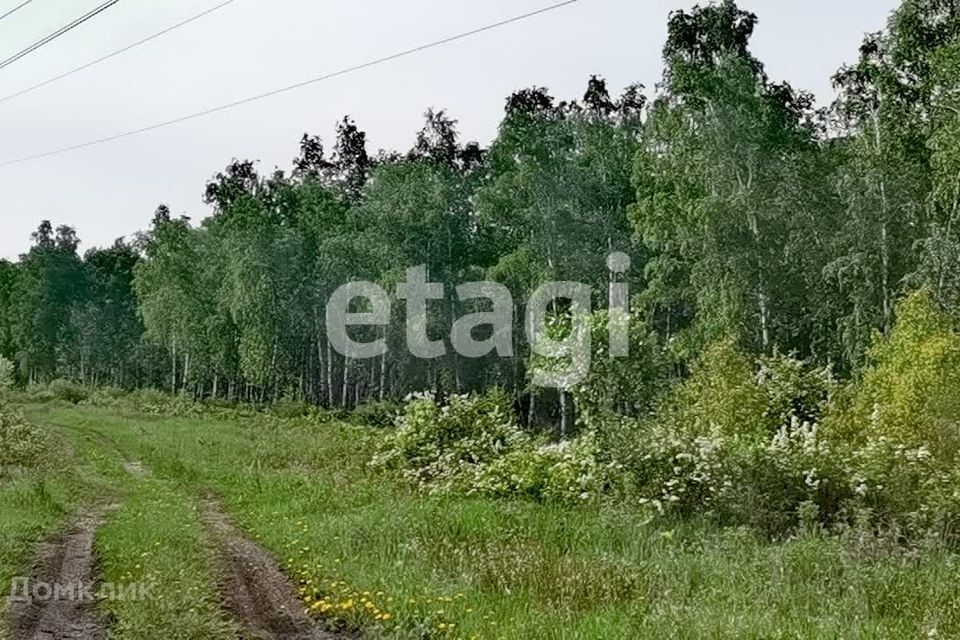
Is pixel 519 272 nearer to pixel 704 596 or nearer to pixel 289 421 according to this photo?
pixel 289 421

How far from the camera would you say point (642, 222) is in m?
32.9

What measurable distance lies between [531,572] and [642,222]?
80.8 ft

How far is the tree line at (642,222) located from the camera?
26.2m

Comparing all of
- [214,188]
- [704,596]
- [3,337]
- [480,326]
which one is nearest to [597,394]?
[704,596]

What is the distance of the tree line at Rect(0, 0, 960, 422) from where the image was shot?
26.2 metres

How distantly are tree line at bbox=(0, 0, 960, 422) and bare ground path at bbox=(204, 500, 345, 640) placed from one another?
41.5 feet

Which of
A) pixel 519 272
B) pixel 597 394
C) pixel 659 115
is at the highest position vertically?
pixel 659 115

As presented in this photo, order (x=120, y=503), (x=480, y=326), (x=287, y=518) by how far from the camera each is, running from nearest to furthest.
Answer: (x=287, y=518) → (x=120, y=503) → (x=480, y=326)

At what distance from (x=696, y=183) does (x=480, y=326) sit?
13.6m

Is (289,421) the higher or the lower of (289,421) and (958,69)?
the lower

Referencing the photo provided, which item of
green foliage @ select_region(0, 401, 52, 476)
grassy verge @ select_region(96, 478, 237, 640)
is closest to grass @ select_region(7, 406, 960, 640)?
grassy verge @ select_region(96, 478, 237, 640)

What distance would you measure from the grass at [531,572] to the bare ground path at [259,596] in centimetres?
22

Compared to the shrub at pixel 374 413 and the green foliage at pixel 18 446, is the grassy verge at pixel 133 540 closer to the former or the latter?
the green foliage at pixel 18 446

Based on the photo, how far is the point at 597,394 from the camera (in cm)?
2097
